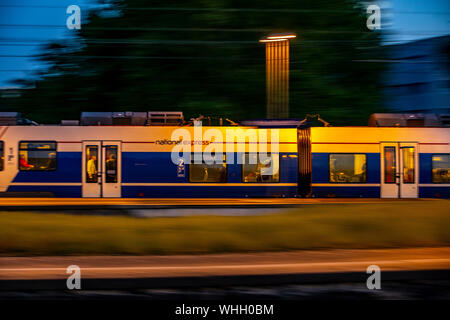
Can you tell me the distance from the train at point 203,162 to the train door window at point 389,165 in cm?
4

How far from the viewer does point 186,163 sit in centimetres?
1797

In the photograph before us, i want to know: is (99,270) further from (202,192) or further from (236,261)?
(202,192)

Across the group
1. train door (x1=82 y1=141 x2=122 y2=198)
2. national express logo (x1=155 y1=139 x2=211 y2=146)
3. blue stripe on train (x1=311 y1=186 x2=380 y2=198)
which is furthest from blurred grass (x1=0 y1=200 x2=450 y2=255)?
national express logo (x1=155 y1=139 x2=211 y2=146)

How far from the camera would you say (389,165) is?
729 inches

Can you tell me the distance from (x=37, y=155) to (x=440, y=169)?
14.9 m

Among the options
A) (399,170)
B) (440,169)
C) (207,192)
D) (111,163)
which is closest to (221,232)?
(207,192)

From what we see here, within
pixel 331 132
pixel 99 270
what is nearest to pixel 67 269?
pixel 99 270

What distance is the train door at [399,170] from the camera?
727 inches

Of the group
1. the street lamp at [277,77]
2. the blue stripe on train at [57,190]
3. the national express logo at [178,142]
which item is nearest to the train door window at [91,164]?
the blue stripe on train at [57,190]

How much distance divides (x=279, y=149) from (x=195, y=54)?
23.1ft

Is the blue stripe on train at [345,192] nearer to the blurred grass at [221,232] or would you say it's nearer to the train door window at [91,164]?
the blurred grass at [221,232]

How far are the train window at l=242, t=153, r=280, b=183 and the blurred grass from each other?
723 centimetres

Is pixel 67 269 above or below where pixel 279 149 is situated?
below

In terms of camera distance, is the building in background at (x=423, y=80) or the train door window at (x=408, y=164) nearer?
the train door window at (x=408, y=164)
